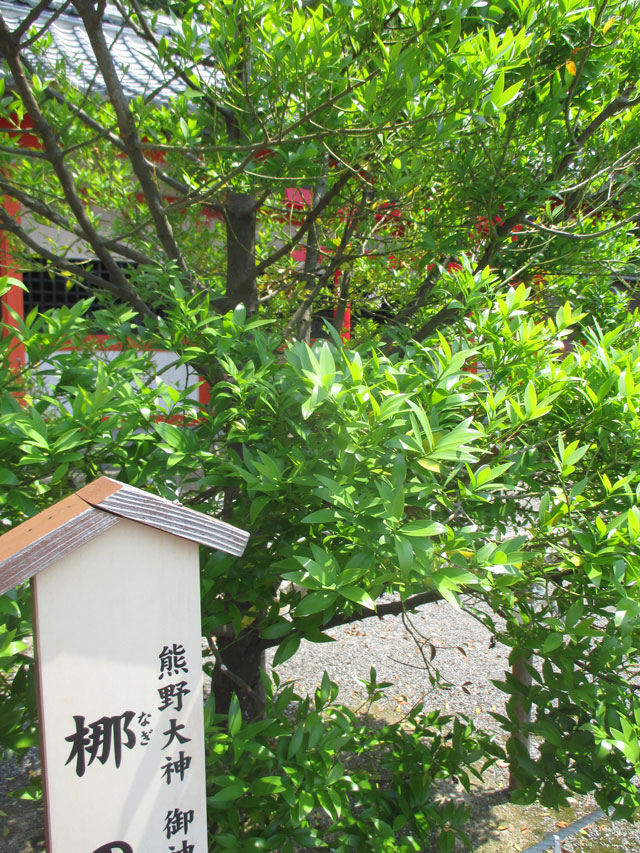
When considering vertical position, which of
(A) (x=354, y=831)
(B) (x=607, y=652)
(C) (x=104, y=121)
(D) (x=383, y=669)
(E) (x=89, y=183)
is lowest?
(A) (x=354, y=831)

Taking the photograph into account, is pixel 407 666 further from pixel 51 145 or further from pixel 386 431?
pixel 51 145

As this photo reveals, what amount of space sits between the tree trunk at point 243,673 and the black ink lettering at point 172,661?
3.52 ft

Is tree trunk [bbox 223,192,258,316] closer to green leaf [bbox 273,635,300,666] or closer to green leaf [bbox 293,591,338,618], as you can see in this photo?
green leaf [bbox 273,635,300,666]

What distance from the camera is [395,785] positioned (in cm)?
227

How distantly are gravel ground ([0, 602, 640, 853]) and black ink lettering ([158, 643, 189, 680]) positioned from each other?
44.4 inches

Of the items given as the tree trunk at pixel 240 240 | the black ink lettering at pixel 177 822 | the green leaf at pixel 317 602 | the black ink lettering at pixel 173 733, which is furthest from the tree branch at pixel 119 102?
the black ink lettering at pixel 177 822

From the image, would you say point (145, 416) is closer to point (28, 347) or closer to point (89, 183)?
point (28, 347)

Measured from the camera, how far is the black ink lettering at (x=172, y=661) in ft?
3.80

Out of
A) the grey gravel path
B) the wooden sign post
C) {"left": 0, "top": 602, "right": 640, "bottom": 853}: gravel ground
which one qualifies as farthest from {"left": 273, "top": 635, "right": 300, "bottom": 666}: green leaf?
the grey gravel path

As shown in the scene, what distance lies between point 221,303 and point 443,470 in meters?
1.44

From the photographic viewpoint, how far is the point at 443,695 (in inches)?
149

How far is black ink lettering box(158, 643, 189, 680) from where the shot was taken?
116cm

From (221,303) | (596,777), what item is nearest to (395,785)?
(596,777)

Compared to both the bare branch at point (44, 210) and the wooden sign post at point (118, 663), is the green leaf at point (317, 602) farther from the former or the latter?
the bare branch at point (44, 210)
